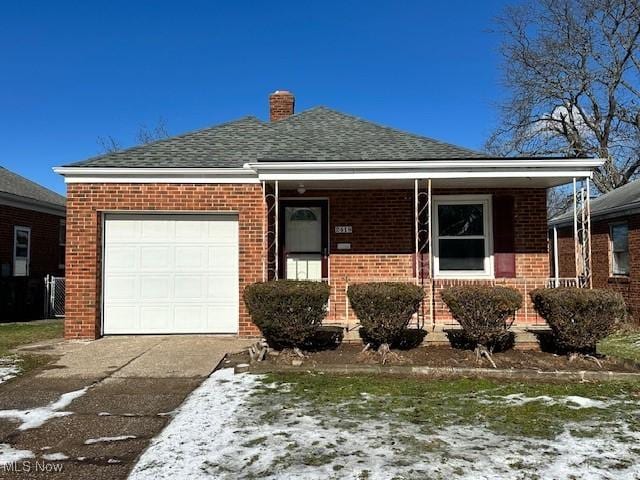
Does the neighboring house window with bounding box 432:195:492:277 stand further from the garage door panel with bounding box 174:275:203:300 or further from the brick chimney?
the brick chimney

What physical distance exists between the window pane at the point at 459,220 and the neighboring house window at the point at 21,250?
1297 cm

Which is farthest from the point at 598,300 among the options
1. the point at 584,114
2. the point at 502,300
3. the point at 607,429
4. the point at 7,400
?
the point at 584,114

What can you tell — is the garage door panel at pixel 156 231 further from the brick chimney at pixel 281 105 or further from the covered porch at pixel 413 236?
the brick chimney at pixel 281 105

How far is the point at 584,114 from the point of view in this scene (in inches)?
1027

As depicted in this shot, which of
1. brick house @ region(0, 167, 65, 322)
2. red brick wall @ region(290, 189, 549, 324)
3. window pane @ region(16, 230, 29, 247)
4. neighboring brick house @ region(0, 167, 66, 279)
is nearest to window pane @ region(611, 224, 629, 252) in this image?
red brick wall @ region(290, 189, 549, 324)

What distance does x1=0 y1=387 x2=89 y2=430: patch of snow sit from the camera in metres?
4.68

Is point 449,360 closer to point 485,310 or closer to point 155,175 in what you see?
point 485,310

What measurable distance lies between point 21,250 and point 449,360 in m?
14.3

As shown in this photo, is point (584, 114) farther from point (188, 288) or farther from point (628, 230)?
point (188, 288)

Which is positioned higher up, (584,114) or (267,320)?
(584,114)

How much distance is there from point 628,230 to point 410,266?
753cm

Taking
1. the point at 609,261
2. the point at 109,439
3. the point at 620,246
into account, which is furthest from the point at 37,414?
the point at 609,261

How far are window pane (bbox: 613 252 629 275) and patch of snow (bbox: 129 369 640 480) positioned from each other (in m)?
11.0

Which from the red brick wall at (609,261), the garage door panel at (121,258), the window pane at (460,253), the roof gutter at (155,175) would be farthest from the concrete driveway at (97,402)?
the red brick wall at (609,261)
